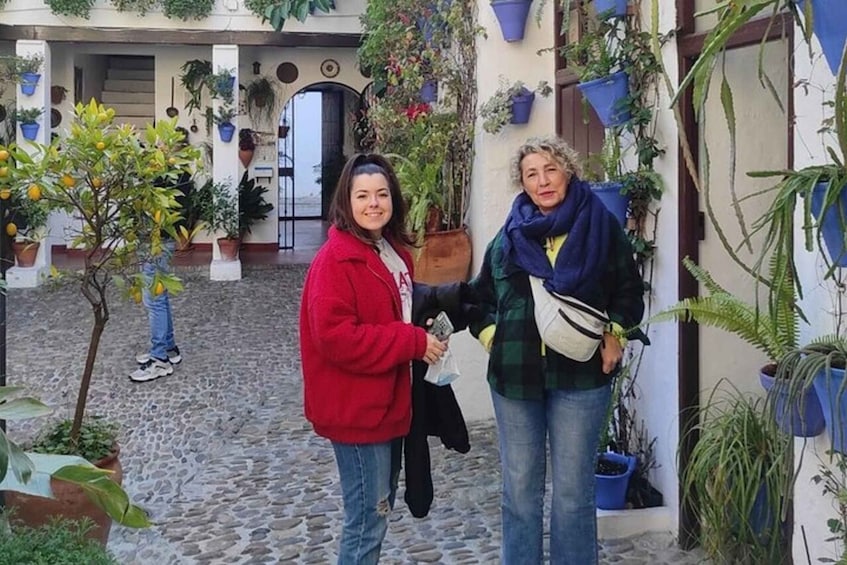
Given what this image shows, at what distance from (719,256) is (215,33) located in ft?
30.1

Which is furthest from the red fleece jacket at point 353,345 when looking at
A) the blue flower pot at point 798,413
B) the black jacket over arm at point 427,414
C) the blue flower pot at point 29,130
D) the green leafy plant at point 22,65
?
the blue flower pot at point 29,130

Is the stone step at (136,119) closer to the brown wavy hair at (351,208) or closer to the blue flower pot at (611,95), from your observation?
the blue flower pot at (611,95)

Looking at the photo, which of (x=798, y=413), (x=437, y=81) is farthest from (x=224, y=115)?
(x=798, y=413)

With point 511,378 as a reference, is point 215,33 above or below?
above

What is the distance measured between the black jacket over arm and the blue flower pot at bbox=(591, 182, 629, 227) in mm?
1242

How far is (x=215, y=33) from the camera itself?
37.5ft

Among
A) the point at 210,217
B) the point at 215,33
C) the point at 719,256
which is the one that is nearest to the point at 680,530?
the point at 719,256

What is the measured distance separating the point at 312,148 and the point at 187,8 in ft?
18.9

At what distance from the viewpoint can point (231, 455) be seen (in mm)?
5289

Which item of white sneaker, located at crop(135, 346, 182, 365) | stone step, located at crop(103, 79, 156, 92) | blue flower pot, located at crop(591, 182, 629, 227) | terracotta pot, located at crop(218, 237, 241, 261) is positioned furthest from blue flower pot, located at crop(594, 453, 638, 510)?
stone step, located at crop(103, 79, 156, 92)

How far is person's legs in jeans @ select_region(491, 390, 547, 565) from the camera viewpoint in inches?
116

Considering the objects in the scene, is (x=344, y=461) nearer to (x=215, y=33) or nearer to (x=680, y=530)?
(x=680, y=530)

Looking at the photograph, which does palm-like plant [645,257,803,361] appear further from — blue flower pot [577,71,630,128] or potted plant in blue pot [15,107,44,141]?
potted plant in blue pot [15,107,44,141]

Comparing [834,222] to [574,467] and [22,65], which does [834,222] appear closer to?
[574,467]
